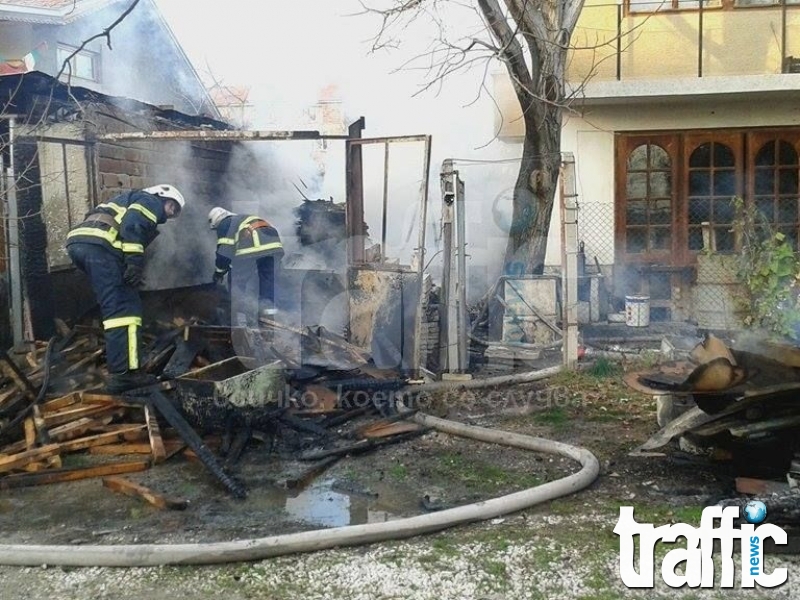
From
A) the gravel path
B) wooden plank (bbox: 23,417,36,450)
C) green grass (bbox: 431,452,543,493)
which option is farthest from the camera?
wooden plank (bbox: 23,417,36,450)

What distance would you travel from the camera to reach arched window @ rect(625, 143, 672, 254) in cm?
1198

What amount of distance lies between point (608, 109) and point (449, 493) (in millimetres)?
8545

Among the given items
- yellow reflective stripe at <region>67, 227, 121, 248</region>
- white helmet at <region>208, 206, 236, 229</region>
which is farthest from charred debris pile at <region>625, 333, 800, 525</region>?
white helmet at <region>208, 206, 236, 229</region>

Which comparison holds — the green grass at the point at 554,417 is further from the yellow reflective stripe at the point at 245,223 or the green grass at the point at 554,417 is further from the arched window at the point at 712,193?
the arched window at the point at 712,193

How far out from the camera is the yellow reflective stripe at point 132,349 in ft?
22.2

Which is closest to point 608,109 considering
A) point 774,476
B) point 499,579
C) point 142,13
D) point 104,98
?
point 104,98

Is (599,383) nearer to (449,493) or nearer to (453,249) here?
(453,249)

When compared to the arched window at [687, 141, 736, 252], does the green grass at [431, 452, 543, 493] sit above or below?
below

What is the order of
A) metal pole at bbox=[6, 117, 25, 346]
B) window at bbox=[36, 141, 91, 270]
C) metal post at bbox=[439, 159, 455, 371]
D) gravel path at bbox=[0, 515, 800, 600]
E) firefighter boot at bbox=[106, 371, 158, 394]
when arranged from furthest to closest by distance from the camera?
metal post at bbox=[439, 159, 455, 371], window at bbox=[36, 141, 91, 270], metal pole at bbox=[6, 117, 25, 346], firefighter boot at bbox=[106, 371, 158, 394], gravel path at bbox=[0, 515, 800, 600]

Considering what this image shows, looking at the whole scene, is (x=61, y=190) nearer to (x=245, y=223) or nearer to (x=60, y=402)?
(x=245, y=223)

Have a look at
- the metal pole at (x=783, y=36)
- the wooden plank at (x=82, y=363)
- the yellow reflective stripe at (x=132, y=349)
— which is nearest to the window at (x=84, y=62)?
the wooden plank at (x=82, y=363)

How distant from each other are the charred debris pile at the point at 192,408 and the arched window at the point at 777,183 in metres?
7.60

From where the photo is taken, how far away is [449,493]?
16.8 feet

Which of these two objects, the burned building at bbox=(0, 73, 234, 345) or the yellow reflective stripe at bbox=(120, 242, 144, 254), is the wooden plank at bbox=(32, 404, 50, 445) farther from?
the burned building at bbox=(0, 73, 234, 345)
